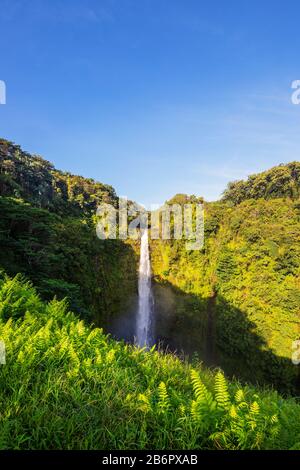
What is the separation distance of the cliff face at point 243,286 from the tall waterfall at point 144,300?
84cm

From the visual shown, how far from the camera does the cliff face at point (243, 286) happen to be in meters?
22.8

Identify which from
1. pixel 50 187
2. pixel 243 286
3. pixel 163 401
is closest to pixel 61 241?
pixel 243 286

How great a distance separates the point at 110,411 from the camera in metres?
3.16

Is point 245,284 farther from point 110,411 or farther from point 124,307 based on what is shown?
point 110,411

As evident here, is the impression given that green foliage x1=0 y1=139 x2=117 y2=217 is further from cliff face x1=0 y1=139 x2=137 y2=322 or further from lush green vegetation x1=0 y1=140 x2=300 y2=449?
lush green vegetation x1=0 y1=140 x2=300 y2=449

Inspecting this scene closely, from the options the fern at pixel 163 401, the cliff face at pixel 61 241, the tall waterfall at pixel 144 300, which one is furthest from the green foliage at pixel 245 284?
the fern at pixel 163 401

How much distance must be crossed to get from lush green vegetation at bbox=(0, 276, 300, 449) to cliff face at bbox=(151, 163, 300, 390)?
2100cm

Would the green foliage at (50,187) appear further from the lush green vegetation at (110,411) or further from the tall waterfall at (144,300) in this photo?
the lush green vegetation at (110,411)

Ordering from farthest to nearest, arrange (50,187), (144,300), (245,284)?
(50,187) < (144,300) < (245,284)

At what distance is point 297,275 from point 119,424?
76.7 feet

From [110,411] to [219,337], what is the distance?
2390 centimetres

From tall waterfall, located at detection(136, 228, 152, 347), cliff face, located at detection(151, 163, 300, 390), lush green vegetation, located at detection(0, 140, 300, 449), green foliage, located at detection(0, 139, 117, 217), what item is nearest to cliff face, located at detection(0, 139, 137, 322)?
green foliage, located at detection(0, 139, 117, 217)

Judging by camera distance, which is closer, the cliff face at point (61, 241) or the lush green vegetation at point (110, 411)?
the lush green vegetation at point (110, 411)
